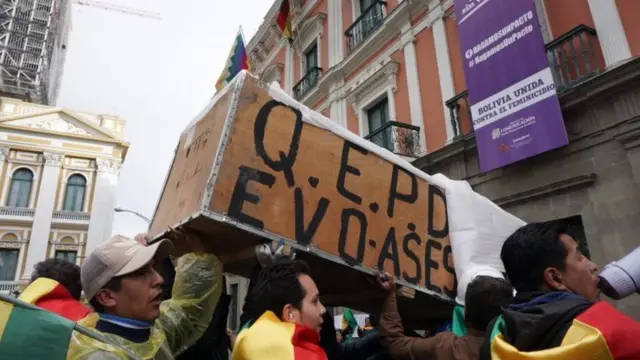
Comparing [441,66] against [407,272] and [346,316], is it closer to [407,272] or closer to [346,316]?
[346,316]

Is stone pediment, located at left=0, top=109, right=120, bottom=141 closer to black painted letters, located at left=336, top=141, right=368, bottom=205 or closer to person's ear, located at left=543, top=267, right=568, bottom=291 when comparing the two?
black painted letters, located at left=336, top=141, right=368, bottom=205

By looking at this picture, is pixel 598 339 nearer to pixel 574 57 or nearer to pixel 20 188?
pixel 574 57

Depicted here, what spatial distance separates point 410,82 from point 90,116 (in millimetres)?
23257

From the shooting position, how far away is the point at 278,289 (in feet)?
5.76

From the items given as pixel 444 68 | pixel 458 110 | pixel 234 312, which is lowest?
pixel 234 312

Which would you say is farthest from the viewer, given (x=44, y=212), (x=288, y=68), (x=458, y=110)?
(x=44, y=212)

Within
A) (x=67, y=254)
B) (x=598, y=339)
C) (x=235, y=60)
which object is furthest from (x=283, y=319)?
(x=67, y=254)

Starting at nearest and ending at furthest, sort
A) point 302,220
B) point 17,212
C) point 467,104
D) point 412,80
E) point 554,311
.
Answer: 1. point 554,311
2. point 302,220
3. point 467,104
4. point 412,80
5. point 17,212

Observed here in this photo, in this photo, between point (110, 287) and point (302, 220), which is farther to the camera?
point (302, 220)

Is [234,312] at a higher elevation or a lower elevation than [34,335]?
lower

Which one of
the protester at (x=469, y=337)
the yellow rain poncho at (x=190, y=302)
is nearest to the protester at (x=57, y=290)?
the yellow rain poncho at (x=190, y=302)

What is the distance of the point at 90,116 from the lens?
87.0ft

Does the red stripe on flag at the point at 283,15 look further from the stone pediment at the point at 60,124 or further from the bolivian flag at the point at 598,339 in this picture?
the stone pediment at the point at 60,124

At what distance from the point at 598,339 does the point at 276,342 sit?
3.14ft
